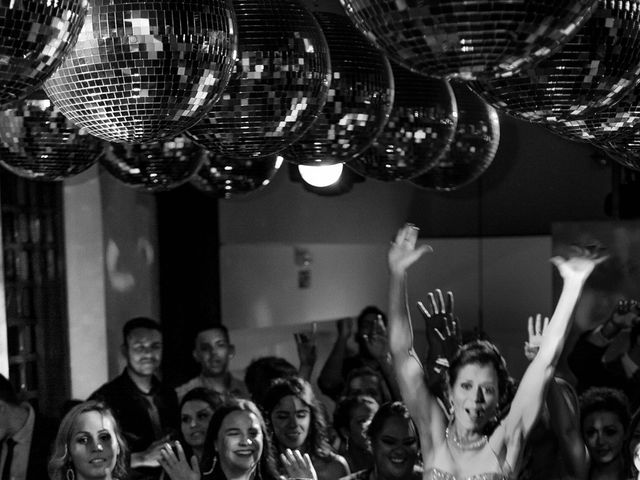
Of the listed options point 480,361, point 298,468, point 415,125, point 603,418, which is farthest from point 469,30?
point 603,418

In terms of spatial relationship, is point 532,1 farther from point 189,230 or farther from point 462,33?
point 189,230

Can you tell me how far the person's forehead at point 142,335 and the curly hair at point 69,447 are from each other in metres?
0.85

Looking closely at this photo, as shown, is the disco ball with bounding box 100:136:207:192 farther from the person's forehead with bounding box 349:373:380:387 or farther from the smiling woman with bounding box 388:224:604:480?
the person's forehead with bounding box 349:373:380:387

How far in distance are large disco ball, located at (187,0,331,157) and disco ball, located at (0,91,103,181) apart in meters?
0.34

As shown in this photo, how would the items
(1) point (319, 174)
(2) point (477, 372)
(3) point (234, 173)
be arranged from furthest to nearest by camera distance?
(2) point (477, 372)
(1) point (319, 174)
(3) point (234, 173)

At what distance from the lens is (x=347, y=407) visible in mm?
3076

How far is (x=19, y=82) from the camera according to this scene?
787 mm

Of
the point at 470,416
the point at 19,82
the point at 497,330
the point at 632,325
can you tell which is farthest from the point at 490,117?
the point at 497,330

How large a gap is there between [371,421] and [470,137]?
117 cm

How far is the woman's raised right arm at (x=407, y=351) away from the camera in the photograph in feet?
7.21

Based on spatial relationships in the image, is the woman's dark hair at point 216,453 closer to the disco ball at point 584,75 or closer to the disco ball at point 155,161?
the disco ball at point 155,161

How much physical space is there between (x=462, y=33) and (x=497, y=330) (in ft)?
14.3

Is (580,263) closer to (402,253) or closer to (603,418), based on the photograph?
(402,253)

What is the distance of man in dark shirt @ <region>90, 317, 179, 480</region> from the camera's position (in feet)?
10.5
